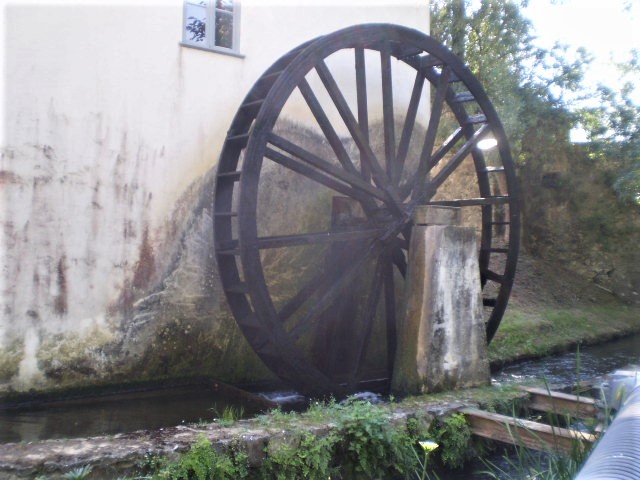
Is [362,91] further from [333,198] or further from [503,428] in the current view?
[503,428]

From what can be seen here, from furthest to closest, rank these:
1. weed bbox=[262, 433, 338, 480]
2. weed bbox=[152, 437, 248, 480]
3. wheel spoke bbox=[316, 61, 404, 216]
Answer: wheel spoke bbox=[316, 61, 404, 216] < weed bbox=[262, 433, 338, 480] < weed bbox=[152, 437, 248, 480]

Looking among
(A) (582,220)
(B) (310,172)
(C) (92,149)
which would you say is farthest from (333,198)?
(A) (582,220)

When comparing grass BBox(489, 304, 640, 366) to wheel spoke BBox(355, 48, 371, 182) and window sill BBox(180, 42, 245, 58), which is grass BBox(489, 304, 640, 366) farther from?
window sill BBox(180, 42, 245, 58)

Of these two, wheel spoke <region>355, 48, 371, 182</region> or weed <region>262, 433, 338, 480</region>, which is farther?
wheel spoke <region>355, 48, 371, 182</region>

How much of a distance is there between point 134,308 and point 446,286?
2.84 metres

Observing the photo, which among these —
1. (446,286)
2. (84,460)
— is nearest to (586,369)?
(446,286)

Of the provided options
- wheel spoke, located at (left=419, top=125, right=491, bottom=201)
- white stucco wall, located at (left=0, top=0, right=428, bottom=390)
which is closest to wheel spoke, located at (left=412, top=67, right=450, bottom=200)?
wheel spoke, located at (left=419, top=125, right=491, bottom=201)

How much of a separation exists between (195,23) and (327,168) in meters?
2.01

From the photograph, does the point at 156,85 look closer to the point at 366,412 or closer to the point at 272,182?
the point at 272,182

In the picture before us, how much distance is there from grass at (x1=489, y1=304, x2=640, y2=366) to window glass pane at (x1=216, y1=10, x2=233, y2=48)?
483cm

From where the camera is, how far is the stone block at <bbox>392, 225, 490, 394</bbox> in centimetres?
545

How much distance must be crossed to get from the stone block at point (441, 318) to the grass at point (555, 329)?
234 centimetres

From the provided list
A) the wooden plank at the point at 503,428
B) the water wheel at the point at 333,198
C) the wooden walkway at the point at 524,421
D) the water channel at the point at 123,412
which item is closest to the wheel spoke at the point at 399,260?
the water wheel at the point at 333,198

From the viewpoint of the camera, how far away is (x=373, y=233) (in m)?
6.24
